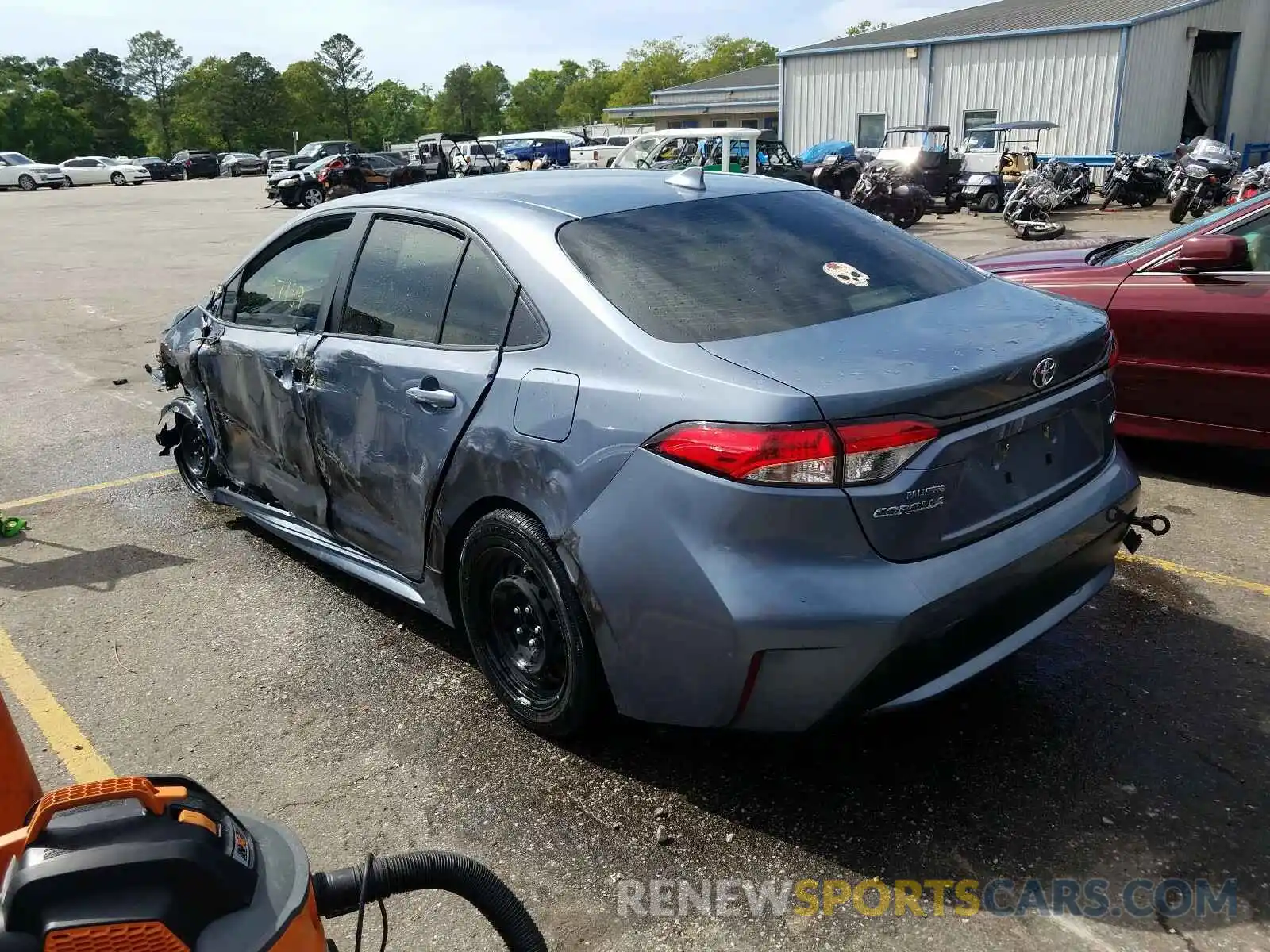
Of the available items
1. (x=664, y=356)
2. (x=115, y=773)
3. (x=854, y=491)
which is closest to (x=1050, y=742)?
(x=854, y=491)

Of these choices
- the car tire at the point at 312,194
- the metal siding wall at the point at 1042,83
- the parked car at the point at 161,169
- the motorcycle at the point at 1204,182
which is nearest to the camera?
the motorcycle at the point at 1204,182

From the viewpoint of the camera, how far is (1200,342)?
485cm

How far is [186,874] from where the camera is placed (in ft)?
4.17

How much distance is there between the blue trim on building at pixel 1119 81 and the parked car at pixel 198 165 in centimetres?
4523

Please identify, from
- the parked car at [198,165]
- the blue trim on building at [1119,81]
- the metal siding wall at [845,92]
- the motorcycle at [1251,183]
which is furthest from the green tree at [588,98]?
the motorcycle at [1251,183]

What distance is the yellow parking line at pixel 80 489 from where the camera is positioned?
5.55 m

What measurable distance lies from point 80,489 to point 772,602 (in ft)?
16.1

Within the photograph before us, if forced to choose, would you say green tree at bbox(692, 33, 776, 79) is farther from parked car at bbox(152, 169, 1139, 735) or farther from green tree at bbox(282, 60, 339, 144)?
parked car at bbox(152, 169, 1139, 735)

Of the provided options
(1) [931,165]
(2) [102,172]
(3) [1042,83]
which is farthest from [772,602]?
(2) [102,172]

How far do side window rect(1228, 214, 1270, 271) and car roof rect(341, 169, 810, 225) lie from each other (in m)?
2.58

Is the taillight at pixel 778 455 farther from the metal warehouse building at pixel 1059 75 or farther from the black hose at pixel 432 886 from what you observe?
the metal warehouse building at pixel 1059 75

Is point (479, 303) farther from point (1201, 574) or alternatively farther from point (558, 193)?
point (1201, 574)

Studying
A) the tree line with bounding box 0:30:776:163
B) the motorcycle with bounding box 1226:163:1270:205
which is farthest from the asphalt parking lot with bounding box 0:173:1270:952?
the tree line with bounding box 0:30:776:163

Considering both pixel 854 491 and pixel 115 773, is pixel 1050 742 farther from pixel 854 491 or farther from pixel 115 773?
pixel 115 773
